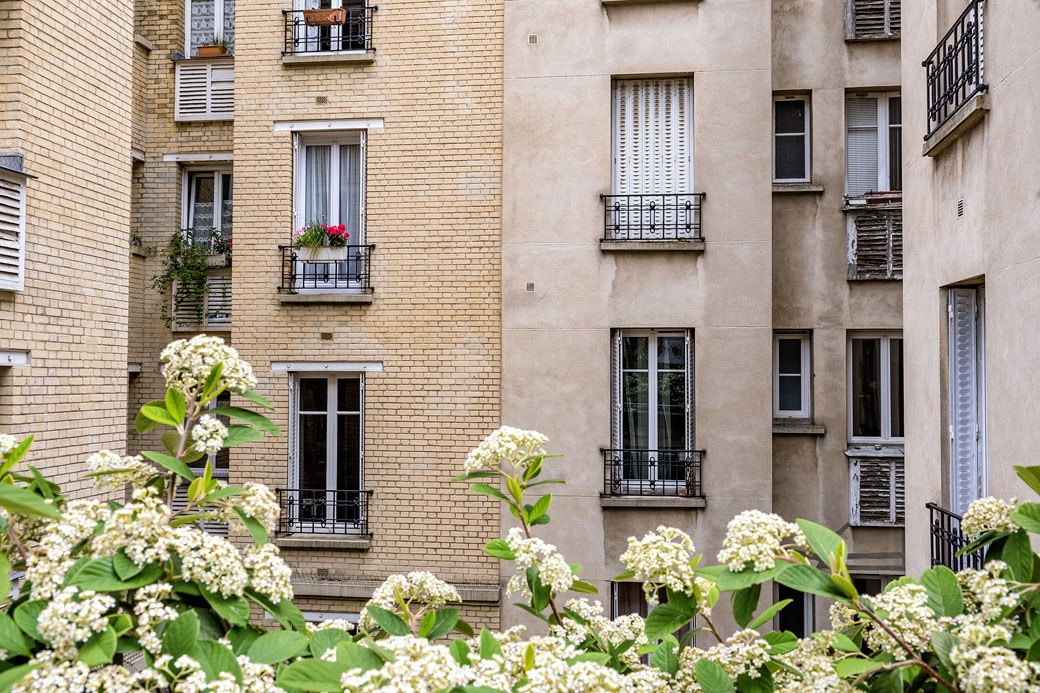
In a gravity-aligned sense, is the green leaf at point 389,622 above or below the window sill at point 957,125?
below

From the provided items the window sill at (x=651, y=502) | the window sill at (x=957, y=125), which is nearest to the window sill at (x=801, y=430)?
the window sill at (x=651, y=502)

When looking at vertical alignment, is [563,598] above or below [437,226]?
below

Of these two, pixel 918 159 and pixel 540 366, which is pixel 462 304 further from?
pixel 918 159

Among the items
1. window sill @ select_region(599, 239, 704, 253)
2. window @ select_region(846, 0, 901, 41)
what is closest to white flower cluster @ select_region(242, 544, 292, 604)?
window sill @ select_region(599, 239, 704, 253)

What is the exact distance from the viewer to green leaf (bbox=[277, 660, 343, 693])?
6.05 feet

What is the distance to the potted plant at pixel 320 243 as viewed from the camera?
11438 millimetres

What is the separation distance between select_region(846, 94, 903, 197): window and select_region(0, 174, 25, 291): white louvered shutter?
36.4 feet

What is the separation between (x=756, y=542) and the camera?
231 centimetres

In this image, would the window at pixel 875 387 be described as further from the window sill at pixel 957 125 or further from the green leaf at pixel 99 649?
the green leaf at pixel 99 649

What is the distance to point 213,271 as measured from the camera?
13664mm

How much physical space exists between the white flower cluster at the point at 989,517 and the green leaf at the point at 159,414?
2804 mm

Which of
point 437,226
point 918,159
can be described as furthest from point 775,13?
point 437,226

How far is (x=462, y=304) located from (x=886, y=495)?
6912 mm

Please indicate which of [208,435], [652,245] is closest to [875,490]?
[652,245]
